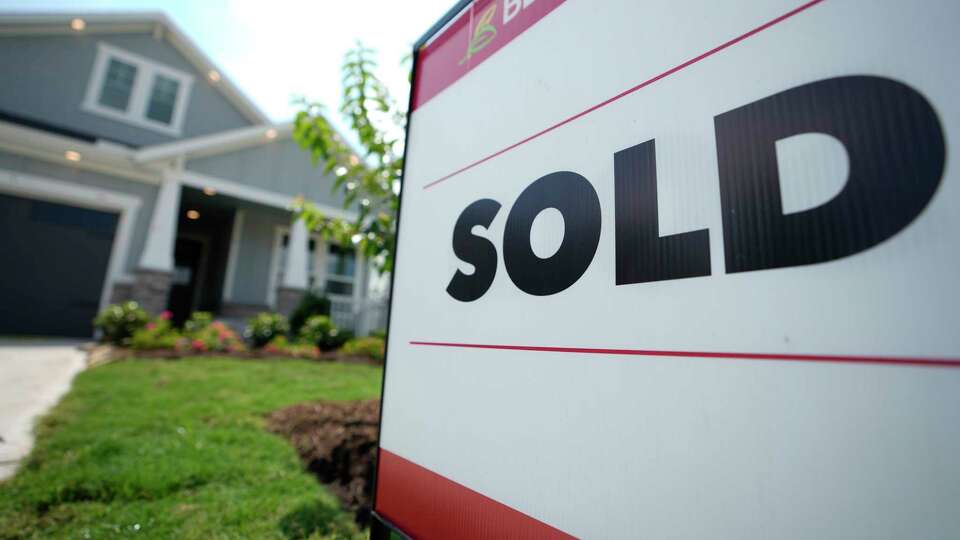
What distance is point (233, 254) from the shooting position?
11.0 m

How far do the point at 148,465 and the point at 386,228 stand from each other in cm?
216

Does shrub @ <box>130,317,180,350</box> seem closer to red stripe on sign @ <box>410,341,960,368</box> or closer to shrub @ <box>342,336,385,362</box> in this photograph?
shrub @ <box>342,336,385,362</box>

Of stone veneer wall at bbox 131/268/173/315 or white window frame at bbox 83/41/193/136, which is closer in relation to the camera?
stone veneer wall at bbox 131/268/173/315

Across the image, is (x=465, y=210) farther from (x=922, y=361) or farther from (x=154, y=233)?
(x=154, y=233)

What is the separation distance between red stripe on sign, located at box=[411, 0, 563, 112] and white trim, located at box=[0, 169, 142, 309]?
32.6ft

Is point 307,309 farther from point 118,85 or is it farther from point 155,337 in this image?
point 118,85

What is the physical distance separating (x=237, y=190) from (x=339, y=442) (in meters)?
9.02

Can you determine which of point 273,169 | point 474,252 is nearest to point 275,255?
point 273,169

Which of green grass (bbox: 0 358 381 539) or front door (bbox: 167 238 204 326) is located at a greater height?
front door (bbox: 167 238 204 326)

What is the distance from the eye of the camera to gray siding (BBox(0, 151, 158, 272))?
7.98 m

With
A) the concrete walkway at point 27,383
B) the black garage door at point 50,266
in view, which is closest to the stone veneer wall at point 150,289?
the black garage door at point 50,266

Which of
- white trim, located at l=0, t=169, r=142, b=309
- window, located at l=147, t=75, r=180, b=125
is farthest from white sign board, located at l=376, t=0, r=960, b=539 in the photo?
window, located at l=147, t=75, r=180, b=125

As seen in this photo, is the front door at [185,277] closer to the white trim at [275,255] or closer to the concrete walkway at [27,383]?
the white trim at [275,255]

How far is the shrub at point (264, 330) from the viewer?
8.46 meters
